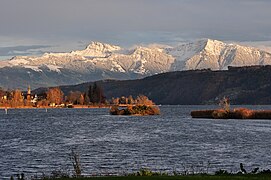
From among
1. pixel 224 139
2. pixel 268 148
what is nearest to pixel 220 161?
pixel 268 148

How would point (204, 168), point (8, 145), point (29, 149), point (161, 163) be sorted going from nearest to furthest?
1. point (204, 168)
2. point (161, 163)
3. point (29, 149)
4. point (8, 145)

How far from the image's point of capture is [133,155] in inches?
2539

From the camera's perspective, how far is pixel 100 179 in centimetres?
3484

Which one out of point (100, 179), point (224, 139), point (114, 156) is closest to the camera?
point (100, 179)

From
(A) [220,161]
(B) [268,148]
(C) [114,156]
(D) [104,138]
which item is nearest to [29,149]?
(C) [114,156]

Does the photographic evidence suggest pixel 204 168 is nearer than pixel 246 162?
Yes

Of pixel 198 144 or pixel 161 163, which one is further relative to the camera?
pixel 198 144

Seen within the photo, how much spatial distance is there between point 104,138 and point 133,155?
25.6 meters

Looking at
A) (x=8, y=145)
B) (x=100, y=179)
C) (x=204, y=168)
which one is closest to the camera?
(x=100, y=179)

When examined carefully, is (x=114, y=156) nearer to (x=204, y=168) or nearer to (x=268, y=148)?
(x=204, y=168)

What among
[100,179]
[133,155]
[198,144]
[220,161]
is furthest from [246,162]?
[100,179]

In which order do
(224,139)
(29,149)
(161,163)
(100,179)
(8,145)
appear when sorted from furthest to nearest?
(224,139)
(8,145)
(29,149)
(161,163)
(100,179)

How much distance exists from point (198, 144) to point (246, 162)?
20149 mm

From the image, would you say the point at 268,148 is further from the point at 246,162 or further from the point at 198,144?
the point at 246,162
